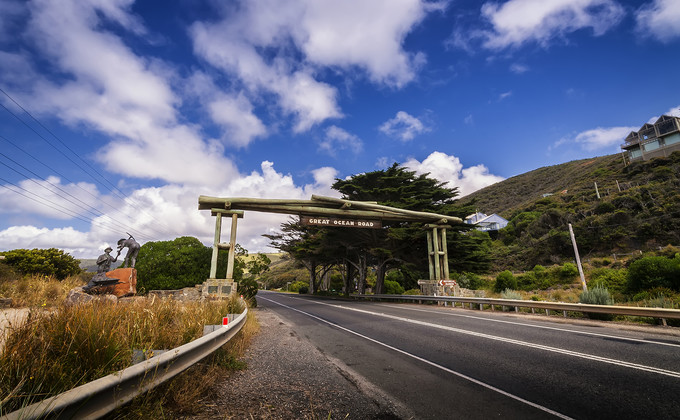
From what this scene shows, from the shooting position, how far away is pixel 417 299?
749 inches

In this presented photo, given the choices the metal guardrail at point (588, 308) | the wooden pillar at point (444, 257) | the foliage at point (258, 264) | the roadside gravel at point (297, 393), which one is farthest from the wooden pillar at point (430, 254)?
the roadside gravel at point (297, 393)

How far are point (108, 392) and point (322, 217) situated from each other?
1486 cm

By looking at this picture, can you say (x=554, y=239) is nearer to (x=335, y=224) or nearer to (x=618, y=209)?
(x=618, y=209)

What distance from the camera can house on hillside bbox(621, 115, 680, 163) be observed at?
49.6 meters

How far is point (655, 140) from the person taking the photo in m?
52.0

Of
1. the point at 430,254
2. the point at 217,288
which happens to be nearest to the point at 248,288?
the point at 217,288

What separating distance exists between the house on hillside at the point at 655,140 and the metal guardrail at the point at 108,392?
237 feet

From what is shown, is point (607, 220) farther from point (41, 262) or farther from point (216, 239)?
point (41, 262)

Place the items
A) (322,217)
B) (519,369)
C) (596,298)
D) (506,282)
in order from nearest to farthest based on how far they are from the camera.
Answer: (519,369)
(596,298)
(322,217)
(506,282)

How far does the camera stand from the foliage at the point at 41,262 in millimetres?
14320

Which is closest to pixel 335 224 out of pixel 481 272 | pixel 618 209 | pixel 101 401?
pixel 481 272

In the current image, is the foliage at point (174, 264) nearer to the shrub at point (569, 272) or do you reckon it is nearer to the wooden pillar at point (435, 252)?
the wooden pillar at point (435, 252)

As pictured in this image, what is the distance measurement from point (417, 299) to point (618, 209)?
34057 millimetres

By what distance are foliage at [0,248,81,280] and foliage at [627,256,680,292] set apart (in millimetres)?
26650
